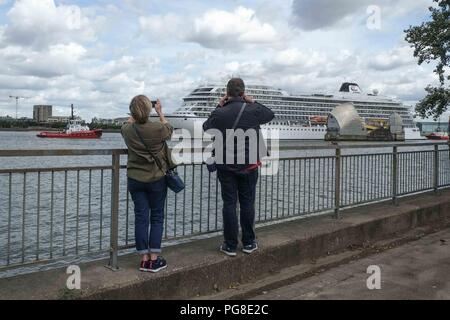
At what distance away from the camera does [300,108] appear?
98.3m

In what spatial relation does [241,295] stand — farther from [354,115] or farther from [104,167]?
[354,115]

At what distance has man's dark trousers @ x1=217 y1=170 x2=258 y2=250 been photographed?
5453mm

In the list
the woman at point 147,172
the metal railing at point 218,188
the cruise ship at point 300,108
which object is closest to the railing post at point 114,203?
the metal railing at point 218,188

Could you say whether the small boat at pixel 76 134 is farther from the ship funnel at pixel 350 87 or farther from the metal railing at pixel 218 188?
the metal railing at pixel 218 188

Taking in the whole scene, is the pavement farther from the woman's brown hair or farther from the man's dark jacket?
the woman's brown hair

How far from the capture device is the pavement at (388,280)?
16.8ft

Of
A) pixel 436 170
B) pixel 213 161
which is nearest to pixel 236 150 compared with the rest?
pixel 213 161

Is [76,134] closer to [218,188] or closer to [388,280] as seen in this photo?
[218,188]

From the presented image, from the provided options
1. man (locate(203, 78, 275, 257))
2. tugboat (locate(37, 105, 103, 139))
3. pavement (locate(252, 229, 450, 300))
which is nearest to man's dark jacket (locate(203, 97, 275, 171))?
man (locate(203, 78, 275, 257))

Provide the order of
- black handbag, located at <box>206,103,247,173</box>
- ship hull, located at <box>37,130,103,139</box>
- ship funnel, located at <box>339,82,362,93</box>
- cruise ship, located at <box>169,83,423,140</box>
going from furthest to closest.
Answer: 1. ship funnel, located at <box>339,82,362,93</box>
2. ship hull, located at <box>37,130,103,139</box>
3. cruise ship, located at <box>169,83,423,140</box>
4. black handbag, located at <box>206,103,247,173</box>

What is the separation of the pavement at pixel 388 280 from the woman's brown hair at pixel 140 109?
2.08 metres

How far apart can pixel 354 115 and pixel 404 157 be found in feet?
302

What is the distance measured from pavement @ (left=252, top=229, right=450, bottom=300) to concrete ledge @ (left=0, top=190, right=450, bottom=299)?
421 mm
